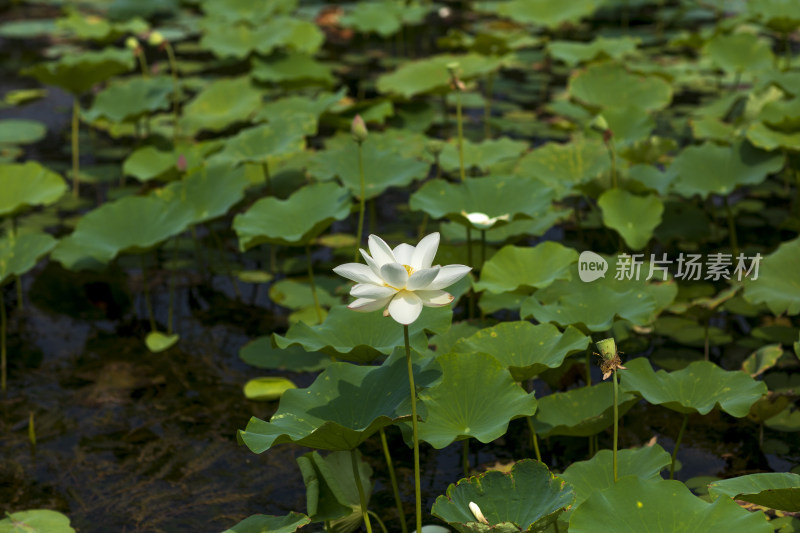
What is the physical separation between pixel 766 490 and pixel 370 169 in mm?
1967

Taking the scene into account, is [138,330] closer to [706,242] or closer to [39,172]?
[39,172]

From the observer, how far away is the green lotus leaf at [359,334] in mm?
2035

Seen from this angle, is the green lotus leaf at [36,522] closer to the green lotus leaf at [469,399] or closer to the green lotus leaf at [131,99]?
the green lotus leaf at [469,399]

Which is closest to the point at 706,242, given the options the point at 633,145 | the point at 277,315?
the point at 633,145

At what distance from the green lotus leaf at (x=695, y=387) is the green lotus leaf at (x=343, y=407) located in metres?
0.51

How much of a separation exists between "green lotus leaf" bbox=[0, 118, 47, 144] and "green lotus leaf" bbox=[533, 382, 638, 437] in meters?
3.50

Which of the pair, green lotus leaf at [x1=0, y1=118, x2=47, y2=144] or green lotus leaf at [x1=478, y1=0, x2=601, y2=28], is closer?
green lotus leaf at [x1=0, y1=118, x2=47, y2=144]

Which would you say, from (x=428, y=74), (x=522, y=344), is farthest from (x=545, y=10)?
(x=522, y=344)

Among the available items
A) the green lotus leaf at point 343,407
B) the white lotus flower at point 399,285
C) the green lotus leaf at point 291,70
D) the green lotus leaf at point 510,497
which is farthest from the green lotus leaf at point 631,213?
the green lotus leaf at point 291,70

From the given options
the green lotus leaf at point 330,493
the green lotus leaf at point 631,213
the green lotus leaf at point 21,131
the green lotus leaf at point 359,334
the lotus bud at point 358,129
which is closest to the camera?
the green lotus leaf at point 330,493

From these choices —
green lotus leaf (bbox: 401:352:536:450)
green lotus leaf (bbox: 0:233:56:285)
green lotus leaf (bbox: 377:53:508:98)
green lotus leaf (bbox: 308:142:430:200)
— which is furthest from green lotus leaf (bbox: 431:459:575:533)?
green lotus leaf (bbox: 377:53:508:98)

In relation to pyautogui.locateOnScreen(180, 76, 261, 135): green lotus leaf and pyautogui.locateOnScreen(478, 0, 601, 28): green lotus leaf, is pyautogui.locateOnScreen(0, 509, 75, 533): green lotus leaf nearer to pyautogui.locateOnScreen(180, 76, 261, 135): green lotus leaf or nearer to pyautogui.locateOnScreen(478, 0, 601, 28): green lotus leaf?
pyautogui.locateOnScreen(180, 76, 261, 135): green lotus leaf

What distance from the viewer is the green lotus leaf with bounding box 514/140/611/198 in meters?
3.24

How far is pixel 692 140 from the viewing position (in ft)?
14.1
